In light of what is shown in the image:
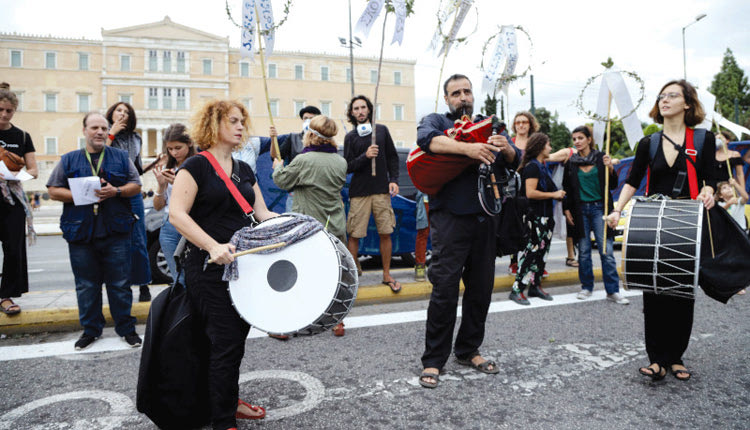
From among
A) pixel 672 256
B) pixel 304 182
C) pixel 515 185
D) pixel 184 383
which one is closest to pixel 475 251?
pixel 515 185

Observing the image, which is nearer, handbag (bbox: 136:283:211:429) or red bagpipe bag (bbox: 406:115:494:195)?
handbag (bbox: 136:283:211:429)

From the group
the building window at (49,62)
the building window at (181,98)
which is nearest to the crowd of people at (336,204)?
the building window at (181,98)

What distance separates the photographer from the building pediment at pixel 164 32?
47.3 metres

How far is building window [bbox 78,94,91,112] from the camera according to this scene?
153 ft

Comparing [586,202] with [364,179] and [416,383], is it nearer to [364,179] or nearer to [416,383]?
[364,179]

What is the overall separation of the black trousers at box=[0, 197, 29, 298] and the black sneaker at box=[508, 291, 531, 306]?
4836mm

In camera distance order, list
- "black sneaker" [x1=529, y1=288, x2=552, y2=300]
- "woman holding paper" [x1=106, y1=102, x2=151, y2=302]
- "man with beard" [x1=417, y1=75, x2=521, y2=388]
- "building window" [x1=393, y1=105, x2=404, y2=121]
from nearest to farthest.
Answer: "man with beard" [x1=417, y1=75, x2=521, y2=388] → "woman holding paper" [x1=106, y1=102, x2=151, y2=302] → "black sneaker" [x1=529, y1=288, x2=552, y2=300] → "building window" [x1=393, y1=105, x2=404, y2=121]

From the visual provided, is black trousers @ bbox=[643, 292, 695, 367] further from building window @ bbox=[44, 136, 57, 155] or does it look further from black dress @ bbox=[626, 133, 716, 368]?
building window @ bbox=[44, 136, 57, 155]

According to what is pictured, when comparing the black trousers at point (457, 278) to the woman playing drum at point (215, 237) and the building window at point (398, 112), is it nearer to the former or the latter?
the woman playing drum at point (215, 237)

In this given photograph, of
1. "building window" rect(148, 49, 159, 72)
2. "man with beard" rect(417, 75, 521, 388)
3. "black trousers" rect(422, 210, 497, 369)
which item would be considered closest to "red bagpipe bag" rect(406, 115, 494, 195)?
"man with beard" rect(417, 75, 521, 388)

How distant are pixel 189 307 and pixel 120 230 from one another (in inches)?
71.6

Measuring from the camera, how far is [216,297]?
96.2 inches

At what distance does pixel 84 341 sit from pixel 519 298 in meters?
4.14

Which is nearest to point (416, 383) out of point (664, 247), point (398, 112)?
point (664, 247)
